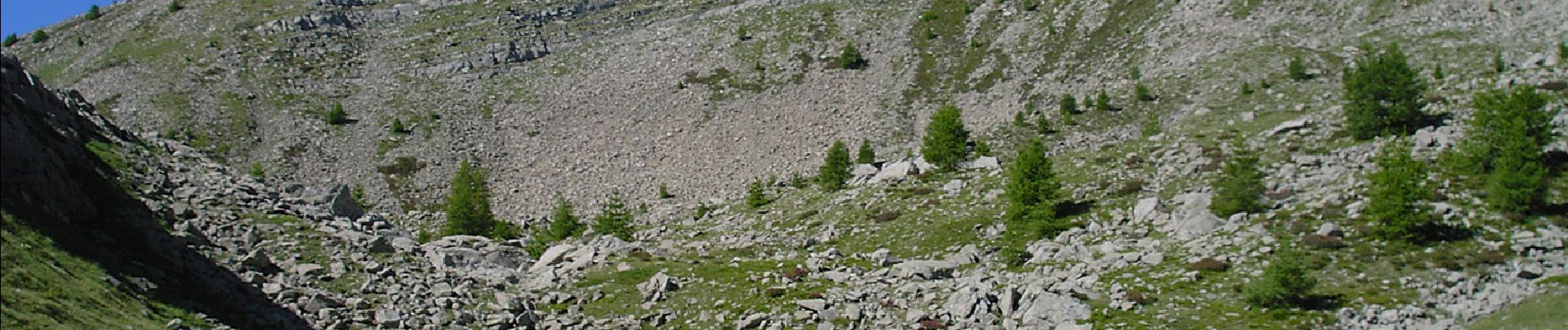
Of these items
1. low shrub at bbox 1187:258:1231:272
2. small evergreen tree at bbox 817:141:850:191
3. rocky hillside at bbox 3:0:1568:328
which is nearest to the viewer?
rocky hillside at bbox 3:0:1568:328

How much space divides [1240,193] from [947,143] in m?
25.2

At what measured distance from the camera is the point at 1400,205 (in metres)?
33.9

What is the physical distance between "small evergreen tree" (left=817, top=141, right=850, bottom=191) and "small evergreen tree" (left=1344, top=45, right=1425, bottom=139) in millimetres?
28843

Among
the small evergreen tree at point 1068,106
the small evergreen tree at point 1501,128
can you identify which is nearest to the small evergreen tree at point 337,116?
the small evergreen tree at point 1068,106

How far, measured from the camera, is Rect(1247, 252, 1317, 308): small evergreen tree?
1161 inches

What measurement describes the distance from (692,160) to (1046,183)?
144 ft

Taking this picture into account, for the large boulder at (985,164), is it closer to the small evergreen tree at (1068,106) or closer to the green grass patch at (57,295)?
the small evergreen tree at (1068,106)

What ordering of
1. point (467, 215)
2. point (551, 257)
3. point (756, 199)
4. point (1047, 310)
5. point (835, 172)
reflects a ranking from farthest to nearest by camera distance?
point (756, 199), point (467, 215), point (835, 172), point (551, 257), point (1047, 310)

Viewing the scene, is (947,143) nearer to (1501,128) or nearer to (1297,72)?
(1297,72)

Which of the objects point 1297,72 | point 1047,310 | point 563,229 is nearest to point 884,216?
point 1047,310

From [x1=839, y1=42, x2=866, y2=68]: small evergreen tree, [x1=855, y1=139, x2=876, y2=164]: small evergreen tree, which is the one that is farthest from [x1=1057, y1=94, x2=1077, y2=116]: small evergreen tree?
[x1=839, y1=42, x2=866, y2=68]: small evergreen tree

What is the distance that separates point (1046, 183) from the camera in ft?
153

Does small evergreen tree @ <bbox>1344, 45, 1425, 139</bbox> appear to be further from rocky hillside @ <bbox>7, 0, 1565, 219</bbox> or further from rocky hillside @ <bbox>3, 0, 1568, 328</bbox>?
rocky hillside @ <bbox>7, 0, 1565, 219</bbox>

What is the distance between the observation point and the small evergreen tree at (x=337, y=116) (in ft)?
311
